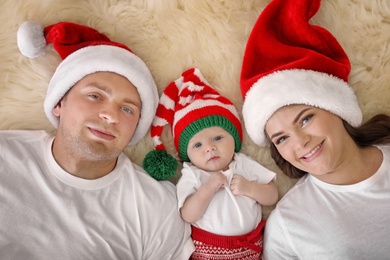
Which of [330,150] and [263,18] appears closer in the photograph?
[330,150]

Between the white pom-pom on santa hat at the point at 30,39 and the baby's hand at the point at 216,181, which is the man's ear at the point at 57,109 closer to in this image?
the white pom-pom on santa hat at the point at 30,39

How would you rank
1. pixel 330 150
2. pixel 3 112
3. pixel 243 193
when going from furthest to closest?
1. pixel 3 112
2. pixel 243 193
3. pixel 330 150

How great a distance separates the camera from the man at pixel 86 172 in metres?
1.41

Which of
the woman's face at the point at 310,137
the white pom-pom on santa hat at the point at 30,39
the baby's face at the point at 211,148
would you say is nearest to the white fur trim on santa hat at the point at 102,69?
the white pom-pom on santa hat at the point at 30,39

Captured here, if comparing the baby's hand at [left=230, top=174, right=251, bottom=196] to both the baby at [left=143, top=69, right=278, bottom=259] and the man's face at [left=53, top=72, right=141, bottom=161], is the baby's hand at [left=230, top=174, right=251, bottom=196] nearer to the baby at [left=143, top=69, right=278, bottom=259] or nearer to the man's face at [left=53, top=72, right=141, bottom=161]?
the baby at [left=143, top=69, right=278, bottom=259]

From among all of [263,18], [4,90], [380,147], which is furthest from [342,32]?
[4,90]

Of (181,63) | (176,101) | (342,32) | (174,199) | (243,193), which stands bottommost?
(174,199)

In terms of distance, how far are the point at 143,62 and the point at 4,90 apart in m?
0.57

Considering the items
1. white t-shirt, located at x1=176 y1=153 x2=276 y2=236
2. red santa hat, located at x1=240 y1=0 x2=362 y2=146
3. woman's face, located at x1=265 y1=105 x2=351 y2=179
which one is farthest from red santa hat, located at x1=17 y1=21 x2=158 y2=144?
woman's face, located at x1=265 y1=105 x2=351 y2=179

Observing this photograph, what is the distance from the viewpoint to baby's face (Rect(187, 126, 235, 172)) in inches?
61.9

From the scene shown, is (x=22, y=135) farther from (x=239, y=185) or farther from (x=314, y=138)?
(x=314, y=138)

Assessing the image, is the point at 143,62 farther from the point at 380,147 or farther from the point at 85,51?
the point at 380,147

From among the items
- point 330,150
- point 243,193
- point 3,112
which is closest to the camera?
point 330,150

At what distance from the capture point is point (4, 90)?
5.40ft
